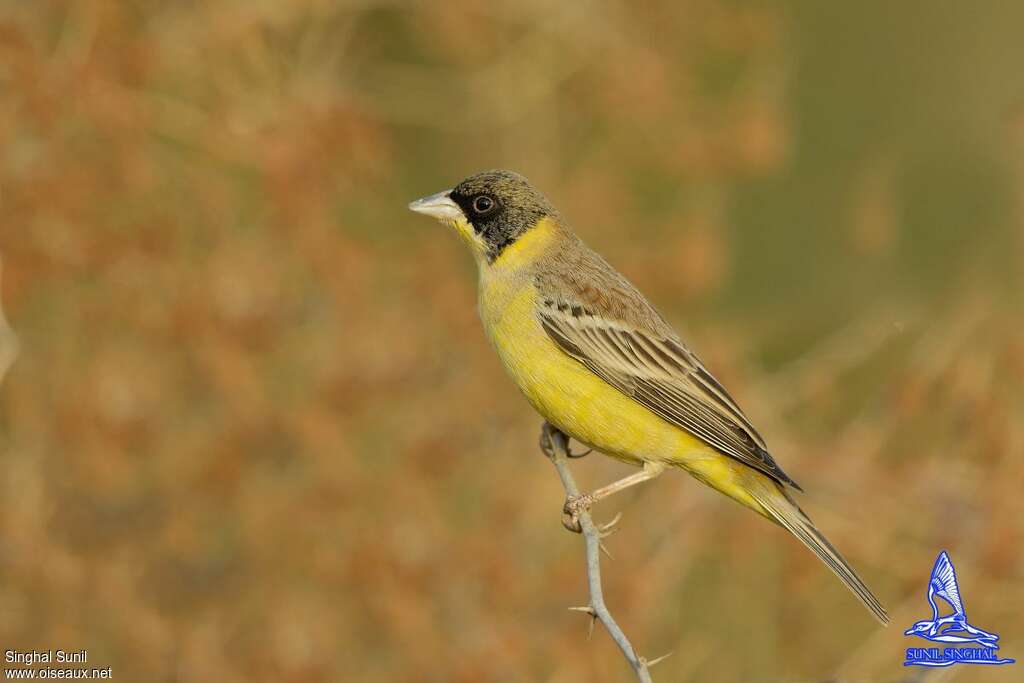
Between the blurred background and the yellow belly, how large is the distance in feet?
9.31

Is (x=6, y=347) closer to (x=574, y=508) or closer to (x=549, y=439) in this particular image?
(x=549, y=439)

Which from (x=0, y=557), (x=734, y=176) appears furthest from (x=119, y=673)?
(x=734, y=176)

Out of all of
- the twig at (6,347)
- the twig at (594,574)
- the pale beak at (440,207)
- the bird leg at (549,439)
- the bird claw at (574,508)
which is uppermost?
the pale beak at (440,207)

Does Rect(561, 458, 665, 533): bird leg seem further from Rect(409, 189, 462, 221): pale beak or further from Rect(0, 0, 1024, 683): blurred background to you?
Rect(0, 0, 1024, 683): blurred background

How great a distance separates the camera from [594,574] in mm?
5562

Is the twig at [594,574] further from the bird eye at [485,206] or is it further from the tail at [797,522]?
the bird eye at [485,206]

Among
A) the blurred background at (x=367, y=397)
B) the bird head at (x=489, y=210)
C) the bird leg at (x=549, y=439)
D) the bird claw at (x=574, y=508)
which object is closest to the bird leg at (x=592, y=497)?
the bird claw at (x=574, y=508)

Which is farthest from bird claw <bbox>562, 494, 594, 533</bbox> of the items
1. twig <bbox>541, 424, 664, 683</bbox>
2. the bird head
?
the bird head

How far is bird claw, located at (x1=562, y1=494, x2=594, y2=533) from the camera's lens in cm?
655

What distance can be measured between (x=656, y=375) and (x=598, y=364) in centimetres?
35

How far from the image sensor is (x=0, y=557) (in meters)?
9.24

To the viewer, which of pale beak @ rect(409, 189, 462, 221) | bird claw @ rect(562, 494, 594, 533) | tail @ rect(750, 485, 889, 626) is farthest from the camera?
pale beak @ rect(409, 189, 462, 221)

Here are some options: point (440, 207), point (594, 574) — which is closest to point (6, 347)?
point (440, 207)

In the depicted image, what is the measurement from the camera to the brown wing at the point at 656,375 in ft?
22.5
